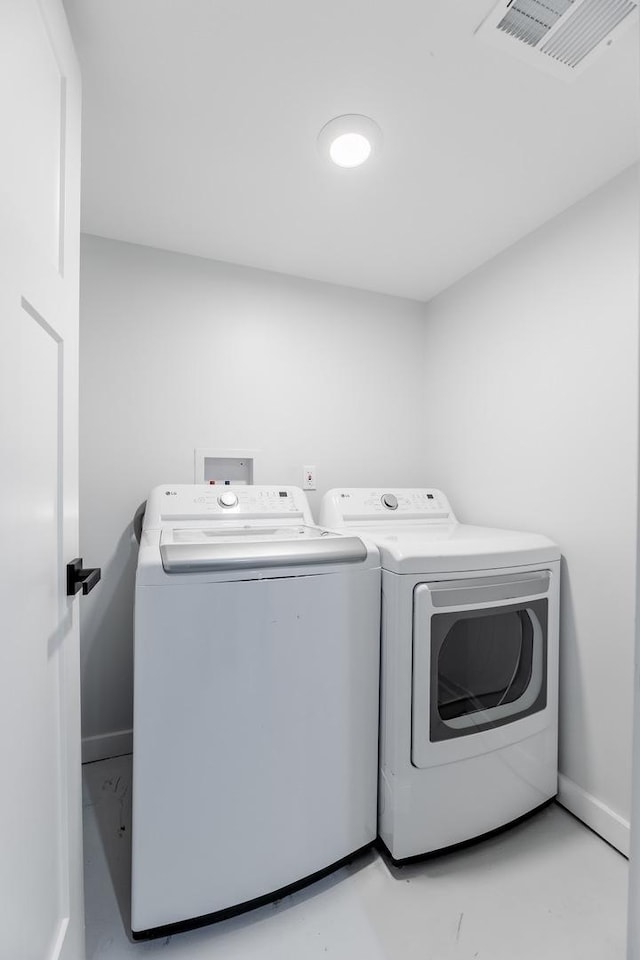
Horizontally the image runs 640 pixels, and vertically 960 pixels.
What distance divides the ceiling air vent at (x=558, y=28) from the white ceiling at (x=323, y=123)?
0.13ft

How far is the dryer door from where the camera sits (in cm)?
128

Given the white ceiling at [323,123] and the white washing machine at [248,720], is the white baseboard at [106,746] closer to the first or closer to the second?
the white washing machine at [248,720]

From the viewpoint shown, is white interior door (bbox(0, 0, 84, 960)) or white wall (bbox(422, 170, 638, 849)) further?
white wall (bbox(422, 170, 638, 849))

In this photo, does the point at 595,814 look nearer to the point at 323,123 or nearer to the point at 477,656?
the point at 477,656

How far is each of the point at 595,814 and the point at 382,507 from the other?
4.44 feet

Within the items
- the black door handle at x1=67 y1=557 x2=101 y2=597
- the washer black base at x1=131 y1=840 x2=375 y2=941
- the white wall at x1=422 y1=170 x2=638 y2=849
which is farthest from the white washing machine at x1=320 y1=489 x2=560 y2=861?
the black door handle at x1=67 y1=557 x2=101 y2=597

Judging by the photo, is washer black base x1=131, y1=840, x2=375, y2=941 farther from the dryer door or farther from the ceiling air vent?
the ceiling air vent

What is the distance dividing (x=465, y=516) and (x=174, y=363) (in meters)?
1.61

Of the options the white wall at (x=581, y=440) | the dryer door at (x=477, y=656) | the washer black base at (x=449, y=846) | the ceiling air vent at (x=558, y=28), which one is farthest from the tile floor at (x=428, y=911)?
the ceiling air vent at (x=558, y=28)

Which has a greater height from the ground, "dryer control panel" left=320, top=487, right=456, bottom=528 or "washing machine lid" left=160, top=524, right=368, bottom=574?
"dryer control panel" left=320, top=487, right=456, bottom=528

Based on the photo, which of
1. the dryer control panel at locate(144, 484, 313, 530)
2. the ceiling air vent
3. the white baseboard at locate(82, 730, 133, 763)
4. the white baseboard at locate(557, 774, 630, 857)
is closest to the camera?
the ceiling air vent

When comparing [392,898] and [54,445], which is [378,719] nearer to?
[392,898]

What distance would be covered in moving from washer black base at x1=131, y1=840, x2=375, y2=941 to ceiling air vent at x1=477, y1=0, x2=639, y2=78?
2.28 m

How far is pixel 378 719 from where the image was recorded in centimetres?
133
